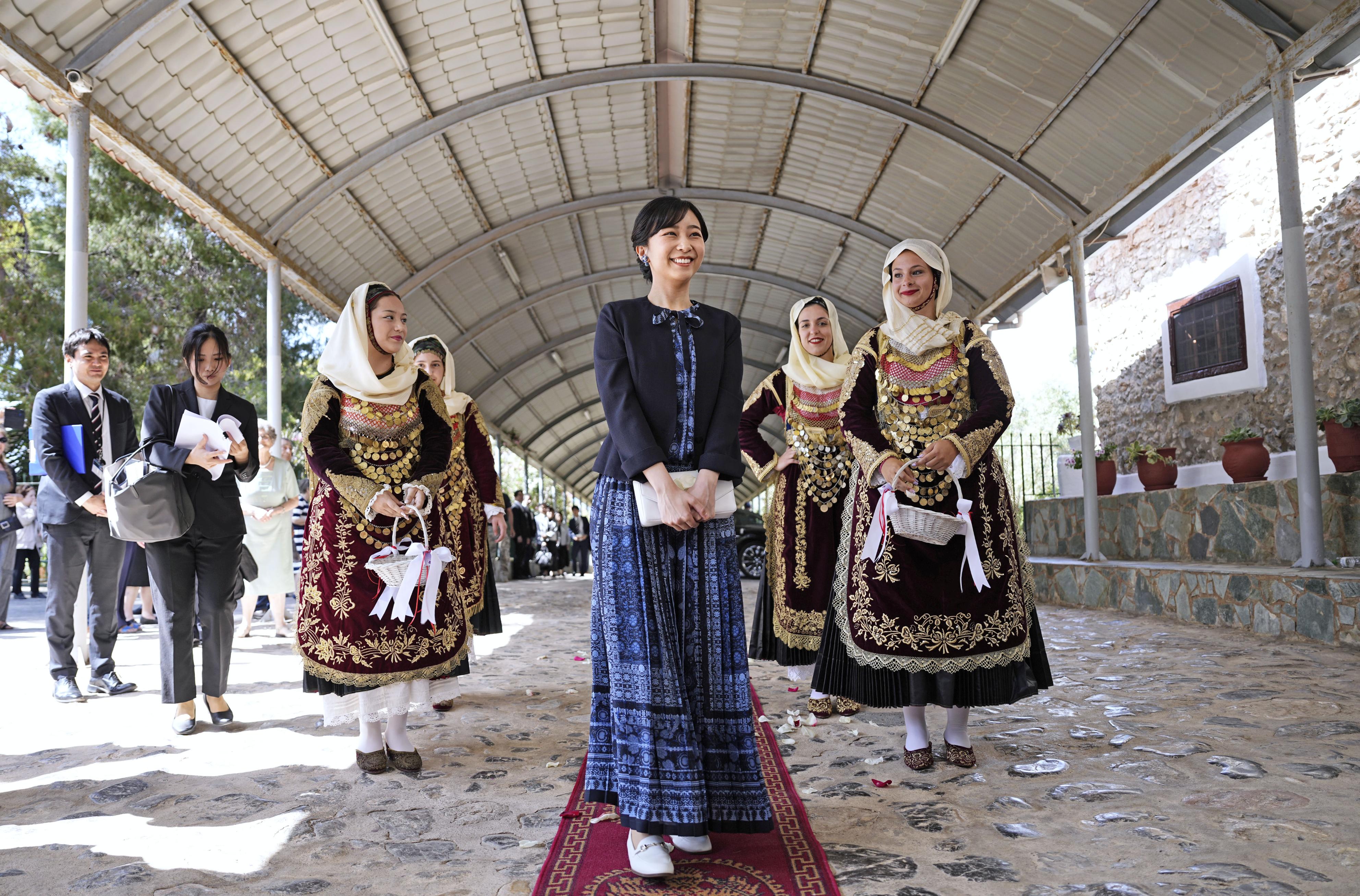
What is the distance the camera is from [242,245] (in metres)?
8.50

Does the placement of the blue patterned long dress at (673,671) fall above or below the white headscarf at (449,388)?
below

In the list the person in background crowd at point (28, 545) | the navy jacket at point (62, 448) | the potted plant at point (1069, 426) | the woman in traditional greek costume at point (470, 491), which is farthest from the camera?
the person in background crowd at point (28, 545)

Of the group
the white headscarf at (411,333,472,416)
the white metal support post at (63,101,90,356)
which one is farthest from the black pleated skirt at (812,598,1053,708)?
the white metal support post at (63,101,90,356)

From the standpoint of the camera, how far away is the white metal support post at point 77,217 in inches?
206

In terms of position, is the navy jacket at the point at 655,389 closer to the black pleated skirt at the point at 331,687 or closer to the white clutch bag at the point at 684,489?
the white clutch bag at the point at 684,489

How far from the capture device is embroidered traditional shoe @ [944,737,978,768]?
10.5 ft

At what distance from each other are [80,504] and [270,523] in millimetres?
2870

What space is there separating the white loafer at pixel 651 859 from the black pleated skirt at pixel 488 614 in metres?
2.81

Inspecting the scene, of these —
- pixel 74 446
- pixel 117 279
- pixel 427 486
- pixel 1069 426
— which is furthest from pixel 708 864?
pixel 117 279

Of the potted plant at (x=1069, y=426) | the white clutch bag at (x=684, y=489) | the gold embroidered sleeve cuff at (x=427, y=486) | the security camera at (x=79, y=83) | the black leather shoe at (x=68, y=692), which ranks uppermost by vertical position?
the security camera at (x=79, y=83)

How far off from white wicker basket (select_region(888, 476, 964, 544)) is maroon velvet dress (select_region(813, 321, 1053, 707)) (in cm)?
14

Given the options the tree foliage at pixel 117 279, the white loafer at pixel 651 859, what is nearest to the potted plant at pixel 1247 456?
the white loafer at pixel 651 859

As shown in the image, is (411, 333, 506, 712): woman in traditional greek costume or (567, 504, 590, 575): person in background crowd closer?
(411, 333, 506, 712): woman in traditional greek costume

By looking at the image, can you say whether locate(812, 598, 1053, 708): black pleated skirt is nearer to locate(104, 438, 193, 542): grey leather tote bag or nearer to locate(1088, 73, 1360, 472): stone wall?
locate(104, 438, 193, 542): grey leather tote bag
